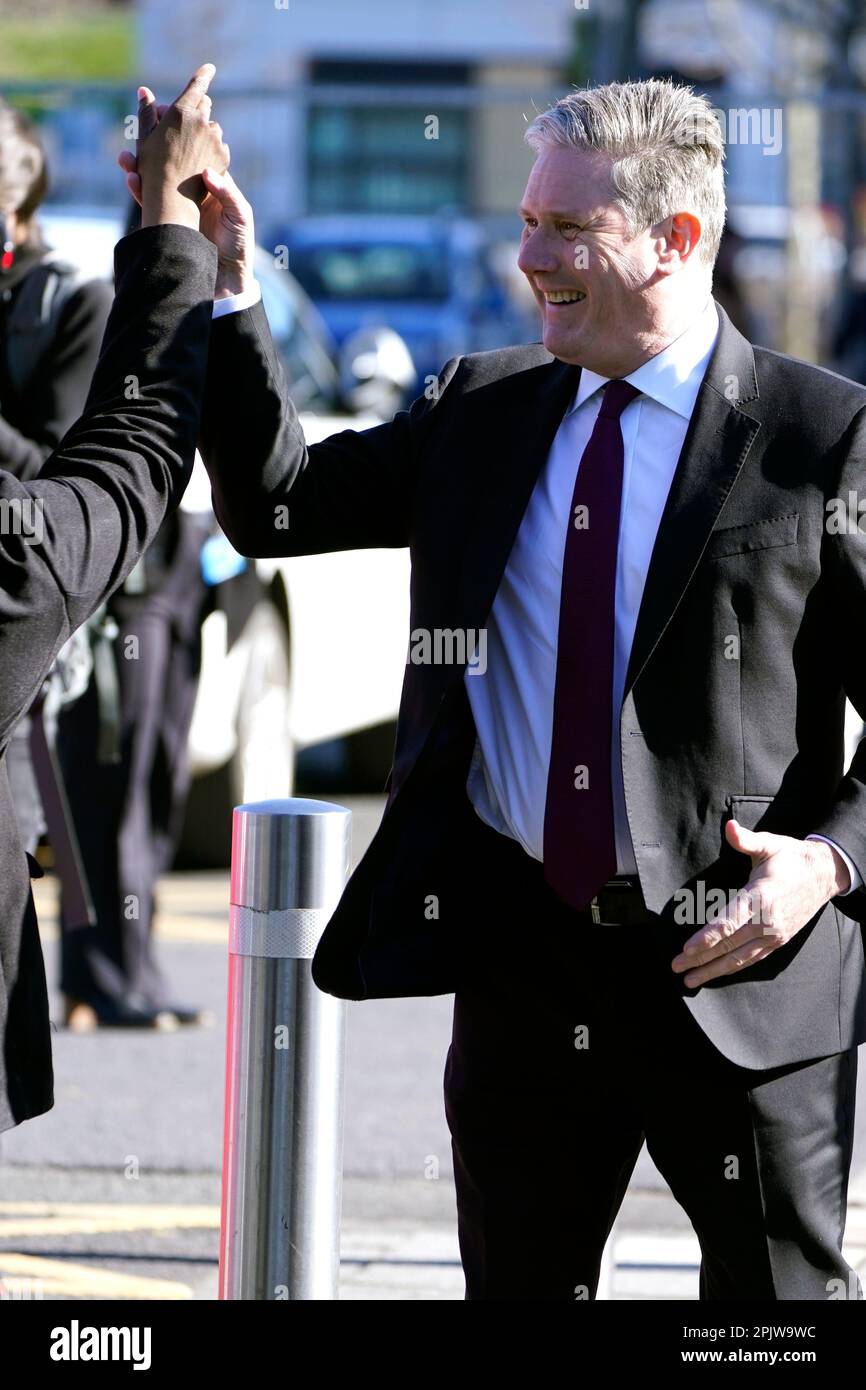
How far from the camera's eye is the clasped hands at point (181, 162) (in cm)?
281

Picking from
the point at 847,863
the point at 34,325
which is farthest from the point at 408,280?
the point at 847,863

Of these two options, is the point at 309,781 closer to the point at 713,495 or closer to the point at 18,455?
the point at 18,455

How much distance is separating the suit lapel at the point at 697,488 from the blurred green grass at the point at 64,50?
122 ft

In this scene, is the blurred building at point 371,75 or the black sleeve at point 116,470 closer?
the black sleeve at point 116,470

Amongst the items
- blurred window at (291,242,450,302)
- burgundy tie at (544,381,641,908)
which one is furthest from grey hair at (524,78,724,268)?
blurred window at (291,242,450,302)

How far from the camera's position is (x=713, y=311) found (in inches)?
124

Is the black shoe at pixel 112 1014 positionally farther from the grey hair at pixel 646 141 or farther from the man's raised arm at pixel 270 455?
the grey hair at pixel 646 141

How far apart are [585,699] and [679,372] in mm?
477

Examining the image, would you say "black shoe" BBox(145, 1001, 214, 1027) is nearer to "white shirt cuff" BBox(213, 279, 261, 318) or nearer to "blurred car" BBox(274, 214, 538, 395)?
"white shirt cuff" BBox(213, 279, 261, 318)

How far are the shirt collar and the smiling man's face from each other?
0.11 ft

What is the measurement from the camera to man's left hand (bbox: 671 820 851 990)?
2789 millimetres

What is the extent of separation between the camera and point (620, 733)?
2.94 meters


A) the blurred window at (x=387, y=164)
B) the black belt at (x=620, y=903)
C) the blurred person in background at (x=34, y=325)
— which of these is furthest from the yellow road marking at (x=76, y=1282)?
the blurred window at (x=387, y=164)
